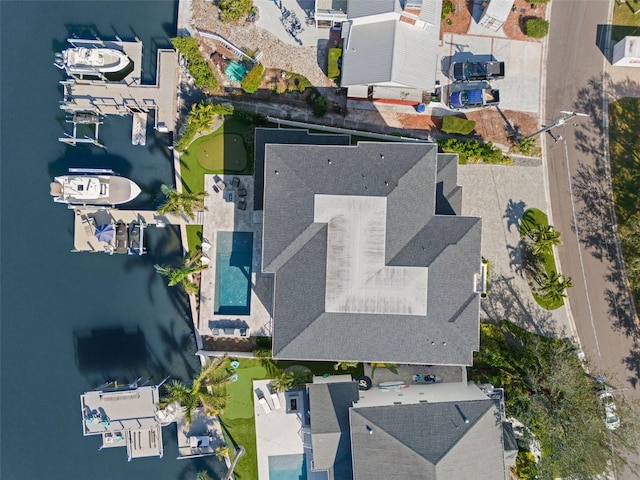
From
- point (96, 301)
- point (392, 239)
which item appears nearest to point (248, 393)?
point (96, 301)

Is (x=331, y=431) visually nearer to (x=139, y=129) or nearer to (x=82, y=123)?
(x=139, y=129)

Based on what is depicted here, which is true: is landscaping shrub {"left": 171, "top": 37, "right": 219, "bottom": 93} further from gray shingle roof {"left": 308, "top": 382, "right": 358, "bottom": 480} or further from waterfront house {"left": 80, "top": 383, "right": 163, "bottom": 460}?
gray shingle roof {"left": 308, "top": 382, "right": 358, "bottom": 480}

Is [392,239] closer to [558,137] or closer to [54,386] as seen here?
[558,137]

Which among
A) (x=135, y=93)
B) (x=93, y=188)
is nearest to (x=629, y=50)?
(x=135, y=93)

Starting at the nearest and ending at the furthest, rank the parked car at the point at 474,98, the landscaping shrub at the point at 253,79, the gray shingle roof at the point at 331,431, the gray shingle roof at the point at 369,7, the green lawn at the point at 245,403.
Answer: the gray shingle roof at the point at 331,431 < the gray shingle roof at the point at 369,7 < the parked car at the point at 474,98 < the landscaping shrub at the point at 253,79 < the green lawn at the point at 245,403

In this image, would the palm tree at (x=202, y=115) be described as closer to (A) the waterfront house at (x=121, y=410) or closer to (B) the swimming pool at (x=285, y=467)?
(A) the waterfront house at (x=121, y=410)

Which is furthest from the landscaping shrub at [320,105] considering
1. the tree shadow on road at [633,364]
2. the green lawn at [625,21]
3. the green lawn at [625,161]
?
the tree shadow on road at [633,364]
